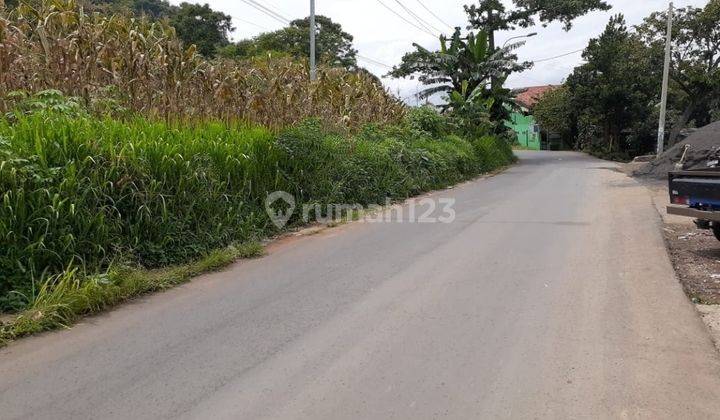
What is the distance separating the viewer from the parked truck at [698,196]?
6938 millimetres

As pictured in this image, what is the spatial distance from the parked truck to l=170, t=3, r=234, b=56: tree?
35.0 meters

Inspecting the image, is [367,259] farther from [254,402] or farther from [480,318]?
[254,402]

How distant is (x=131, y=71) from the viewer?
8188 millimetres

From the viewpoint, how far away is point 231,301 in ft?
17.2

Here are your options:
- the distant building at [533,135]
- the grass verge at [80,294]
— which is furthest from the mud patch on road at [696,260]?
the distant building at [533,135]

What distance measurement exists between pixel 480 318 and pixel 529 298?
0.81 meters

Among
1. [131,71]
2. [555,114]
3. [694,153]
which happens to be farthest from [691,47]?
[131,71]

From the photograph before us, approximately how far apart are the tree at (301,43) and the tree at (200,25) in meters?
1.88

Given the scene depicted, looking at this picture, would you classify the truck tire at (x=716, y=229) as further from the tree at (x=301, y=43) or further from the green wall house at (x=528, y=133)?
the green wall house at (x=528, y=133)

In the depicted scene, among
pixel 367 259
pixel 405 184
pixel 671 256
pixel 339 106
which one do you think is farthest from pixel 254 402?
pixel 339 106

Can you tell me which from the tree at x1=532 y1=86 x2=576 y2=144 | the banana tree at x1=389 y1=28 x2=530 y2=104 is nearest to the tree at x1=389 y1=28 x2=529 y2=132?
the banana tree at x1=389 y1=28 x2=530 y2=104

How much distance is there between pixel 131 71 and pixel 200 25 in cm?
3475

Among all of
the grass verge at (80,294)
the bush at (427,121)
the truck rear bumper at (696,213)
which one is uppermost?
the bush at (427,121)

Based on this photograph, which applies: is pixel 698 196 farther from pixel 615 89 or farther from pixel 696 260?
pixel 615 89
